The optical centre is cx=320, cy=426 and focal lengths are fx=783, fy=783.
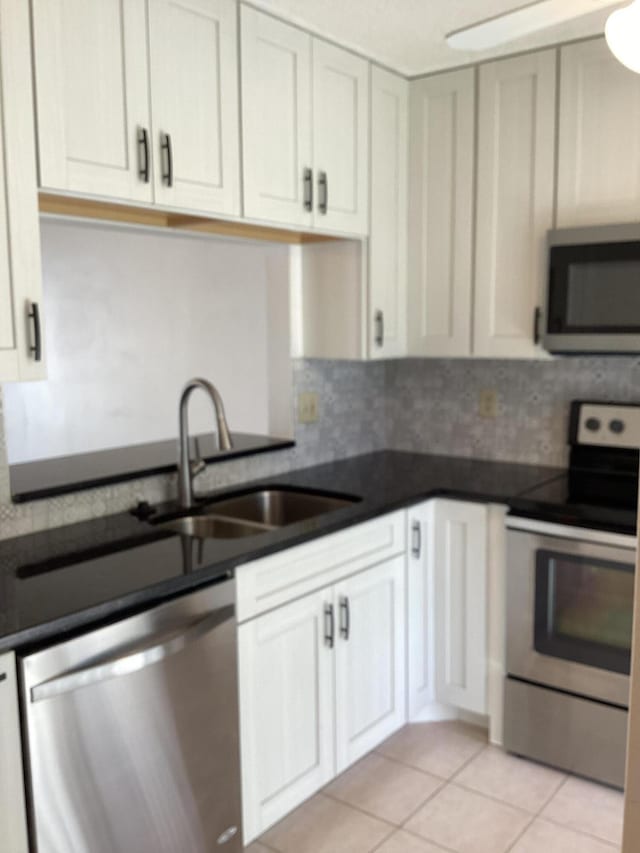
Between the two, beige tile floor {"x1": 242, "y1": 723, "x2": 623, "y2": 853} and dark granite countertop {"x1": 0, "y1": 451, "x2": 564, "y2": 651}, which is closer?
dark granite countertop {"x1": 0, "y1": 451, "x2": 564, "y2": 651}

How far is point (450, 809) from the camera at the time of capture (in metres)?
2.33

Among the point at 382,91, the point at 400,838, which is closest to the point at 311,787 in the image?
the point at 400,838

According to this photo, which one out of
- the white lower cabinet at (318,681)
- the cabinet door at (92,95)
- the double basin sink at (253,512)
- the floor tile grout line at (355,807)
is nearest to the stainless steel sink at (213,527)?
the double basin sink at (253,512)

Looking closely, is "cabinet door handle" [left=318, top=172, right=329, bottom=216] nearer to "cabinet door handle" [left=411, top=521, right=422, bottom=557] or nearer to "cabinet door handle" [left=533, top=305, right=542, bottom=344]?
"cabinet door handle" [left=533, top=305, right=542, bottom=344]

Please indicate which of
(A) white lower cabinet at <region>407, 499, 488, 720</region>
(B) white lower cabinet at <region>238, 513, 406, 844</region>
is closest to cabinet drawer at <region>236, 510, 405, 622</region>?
(B) white lower cabinet at <region>238, 513, 406, 844</region>

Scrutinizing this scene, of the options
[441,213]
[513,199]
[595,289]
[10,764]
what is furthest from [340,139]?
[10,764]

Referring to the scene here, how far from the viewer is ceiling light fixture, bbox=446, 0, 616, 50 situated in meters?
1.48

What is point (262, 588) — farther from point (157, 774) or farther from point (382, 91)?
point (382, 91)

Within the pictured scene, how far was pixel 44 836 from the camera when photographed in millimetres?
1506

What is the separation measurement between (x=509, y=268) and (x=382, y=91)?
2.55 ft

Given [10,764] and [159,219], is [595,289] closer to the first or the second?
[159,219]

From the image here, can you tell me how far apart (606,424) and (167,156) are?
1749 millimetres

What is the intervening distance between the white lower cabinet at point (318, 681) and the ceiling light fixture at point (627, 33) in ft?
4.53

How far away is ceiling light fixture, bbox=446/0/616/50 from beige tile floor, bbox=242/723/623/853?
6.66ft
